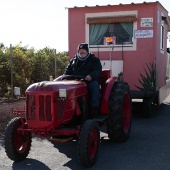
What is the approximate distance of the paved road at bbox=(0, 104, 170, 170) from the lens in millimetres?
4625

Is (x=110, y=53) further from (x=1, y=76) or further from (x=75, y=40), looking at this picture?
(x=1, y=76)

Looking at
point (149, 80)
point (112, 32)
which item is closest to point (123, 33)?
point (112, 32)

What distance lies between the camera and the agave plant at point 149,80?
8398 mm

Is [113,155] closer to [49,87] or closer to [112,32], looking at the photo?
[49,87]

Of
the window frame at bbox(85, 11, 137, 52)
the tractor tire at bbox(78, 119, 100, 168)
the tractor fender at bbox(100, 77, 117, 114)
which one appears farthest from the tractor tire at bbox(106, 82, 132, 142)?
the window frame at bbox(85, 11, 137, 52)

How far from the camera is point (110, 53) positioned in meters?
8.87

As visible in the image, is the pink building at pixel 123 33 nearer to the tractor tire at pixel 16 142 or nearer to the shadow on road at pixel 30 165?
the tractor tire at pixel 16 142

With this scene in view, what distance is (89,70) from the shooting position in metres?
5.59

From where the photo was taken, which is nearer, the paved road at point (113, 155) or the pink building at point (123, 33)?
the paved road at point (113, 155)

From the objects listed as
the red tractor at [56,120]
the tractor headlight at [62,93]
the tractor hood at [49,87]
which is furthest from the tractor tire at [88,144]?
the tractor hood at [49,87]

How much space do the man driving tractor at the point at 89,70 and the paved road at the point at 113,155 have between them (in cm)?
76

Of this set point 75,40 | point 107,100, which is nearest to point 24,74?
point 75,40

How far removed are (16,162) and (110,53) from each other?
485cm

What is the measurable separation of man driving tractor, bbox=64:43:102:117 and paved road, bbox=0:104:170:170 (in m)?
0.76
